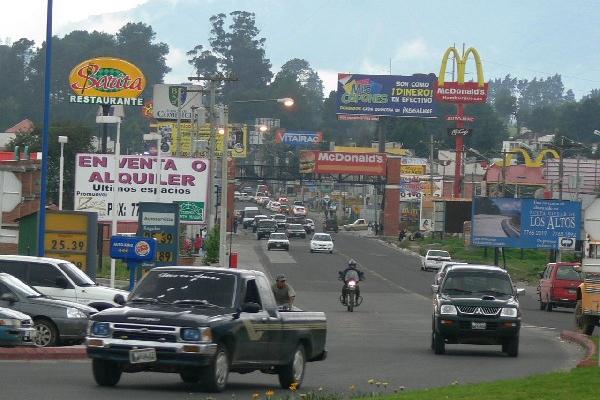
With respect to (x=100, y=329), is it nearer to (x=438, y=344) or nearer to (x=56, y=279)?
(x=56, y=279)

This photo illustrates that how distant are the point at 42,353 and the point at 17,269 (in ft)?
18.3

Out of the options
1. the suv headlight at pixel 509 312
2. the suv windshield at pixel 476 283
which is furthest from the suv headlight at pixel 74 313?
the suv headlight at pixel 509 312

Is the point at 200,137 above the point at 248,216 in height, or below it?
above

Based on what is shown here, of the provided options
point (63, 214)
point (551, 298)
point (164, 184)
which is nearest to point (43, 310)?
point (63, 214)

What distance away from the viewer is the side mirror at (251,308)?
18.8m

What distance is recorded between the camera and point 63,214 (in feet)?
134

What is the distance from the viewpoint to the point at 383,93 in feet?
471

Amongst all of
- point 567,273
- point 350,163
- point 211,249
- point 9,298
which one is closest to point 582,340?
point 9,298

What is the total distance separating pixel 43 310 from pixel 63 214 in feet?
52.3

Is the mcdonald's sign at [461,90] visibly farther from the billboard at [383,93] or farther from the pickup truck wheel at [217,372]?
the pickup truck wheel at [217,372]

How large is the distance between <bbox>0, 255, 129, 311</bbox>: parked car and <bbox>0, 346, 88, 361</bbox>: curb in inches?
139

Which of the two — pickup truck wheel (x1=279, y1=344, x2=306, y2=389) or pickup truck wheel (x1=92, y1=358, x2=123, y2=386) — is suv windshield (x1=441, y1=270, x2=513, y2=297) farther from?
pickup truck wheel (x1=92, y1=358, x2=123, y2=386)

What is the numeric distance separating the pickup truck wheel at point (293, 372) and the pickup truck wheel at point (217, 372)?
182cm

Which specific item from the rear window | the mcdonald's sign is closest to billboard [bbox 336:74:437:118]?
the mcdonald's sign
